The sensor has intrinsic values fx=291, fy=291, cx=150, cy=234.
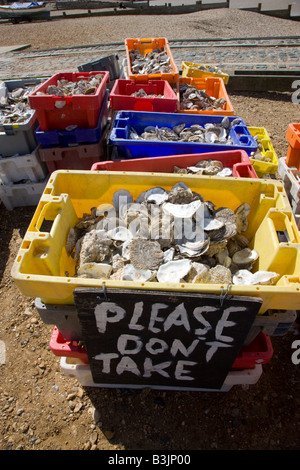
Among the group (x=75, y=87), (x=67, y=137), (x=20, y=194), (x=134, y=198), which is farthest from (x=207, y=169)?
(x=20, y=194)

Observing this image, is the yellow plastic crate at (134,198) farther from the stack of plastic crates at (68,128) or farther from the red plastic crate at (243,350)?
the stack of plastic crates at (68,128)

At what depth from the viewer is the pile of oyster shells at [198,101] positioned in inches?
137

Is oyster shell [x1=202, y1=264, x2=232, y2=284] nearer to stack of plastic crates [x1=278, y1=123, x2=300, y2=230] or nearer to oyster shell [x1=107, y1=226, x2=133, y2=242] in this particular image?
oyster shell [x1=107, y1=226, x2=133, y2=242]

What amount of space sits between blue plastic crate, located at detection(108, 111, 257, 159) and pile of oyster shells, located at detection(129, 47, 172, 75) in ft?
4.83

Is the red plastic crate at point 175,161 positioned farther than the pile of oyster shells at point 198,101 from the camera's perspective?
No

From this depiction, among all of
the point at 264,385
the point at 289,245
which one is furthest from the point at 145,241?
the point at 264,385

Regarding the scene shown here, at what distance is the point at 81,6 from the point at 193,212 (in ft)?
84.2

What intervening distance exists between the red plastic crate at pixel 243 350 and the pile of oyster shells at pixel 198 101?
2.77m

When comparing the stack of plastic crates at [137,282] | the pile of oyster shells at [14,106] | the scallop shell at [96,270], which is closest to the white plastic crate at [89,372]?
the stack of plastic crates at [137,282]

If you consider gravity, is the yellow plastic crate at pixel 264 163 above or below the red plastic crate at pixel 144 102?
below

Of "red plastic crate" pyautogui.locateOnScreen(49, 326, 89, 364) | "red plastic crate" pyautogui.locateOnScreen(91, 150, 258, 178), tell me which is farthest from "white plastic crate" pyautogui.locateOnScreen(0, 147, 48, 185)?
"red plastic crate" pyautogui.locateOnScreen(49, 326, 89, 364)

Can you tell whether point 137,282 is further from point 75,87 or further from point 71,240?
point 75,87

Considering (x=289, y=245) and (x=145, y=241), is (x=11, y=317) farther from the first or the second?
(x=289, y=245)

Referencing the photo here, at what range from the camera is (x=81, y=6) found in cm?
2091
